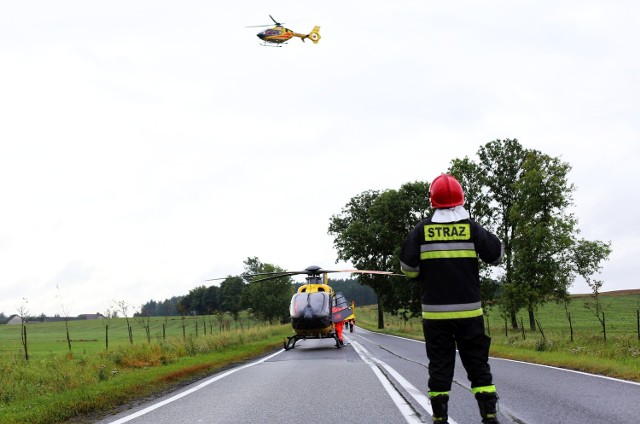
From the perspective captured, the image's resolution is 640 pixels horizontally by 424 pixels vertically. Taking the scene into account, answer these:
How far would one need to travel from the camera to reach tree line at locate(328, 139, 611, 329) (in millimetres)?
36312

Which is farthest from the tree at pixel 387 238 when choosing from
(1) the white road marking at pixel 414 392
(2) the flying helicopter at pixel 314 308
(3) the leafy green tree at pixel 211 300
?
(3) the leafy green tree at pixel 211 300

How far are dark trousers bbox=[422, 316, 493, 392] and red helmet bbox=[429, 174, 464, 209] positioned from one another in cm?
102

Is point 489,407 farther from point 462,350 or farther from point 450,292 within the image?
point 450,292

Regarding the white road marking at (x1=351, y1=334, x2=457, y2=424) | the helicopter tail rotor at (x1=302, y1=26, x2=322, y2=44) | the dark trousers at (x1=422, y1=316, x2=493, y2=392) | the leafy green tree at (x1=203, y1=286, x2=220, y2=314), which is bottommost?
the leafy green tree at (x1=203, y1=286, x2=220, y2=314)

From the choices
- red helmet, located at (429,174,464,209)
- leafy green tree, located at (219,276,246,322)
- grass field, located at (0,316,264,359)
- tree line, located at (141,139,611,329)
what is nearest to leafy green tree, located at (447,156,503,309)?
tree line, located at (141,139,611,329)

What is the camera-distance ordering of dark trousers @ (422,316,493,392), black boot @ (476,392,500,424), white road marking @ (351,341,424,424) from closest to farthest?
black boot @ (476,392,500,424) → dark trousers @ (422,316,493,392) → white road marking @ (351,341,424,424)

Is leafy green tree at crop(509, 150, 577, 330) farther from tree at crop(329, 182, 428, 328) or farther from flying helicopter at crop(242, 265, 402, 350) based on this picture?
flying helicopter at crop(242, 265, 402, 350)

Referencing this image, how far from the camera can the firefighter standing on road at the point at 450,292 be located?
15.8ft

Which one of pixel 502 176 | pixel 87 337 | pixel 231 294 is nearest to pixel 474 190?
pixel 502 176

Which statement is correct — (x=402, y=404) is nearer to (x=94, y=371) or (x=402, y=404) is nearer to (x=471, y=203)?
(x=94, y=371)

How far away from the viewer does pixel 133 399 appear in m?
9.28

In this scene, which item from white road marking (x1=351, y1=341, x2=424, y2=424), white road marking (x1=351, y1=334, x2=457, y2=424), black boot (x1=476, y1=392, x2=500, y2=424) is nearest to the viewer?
black boot (x1=476, y1=392, x2=500, y2=424)

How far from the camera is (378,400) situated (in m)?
7.64

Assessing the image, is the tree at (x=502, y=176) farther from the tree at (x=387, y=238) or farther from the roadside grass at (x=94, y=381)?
the roadside grass at (x=94, y=381)
